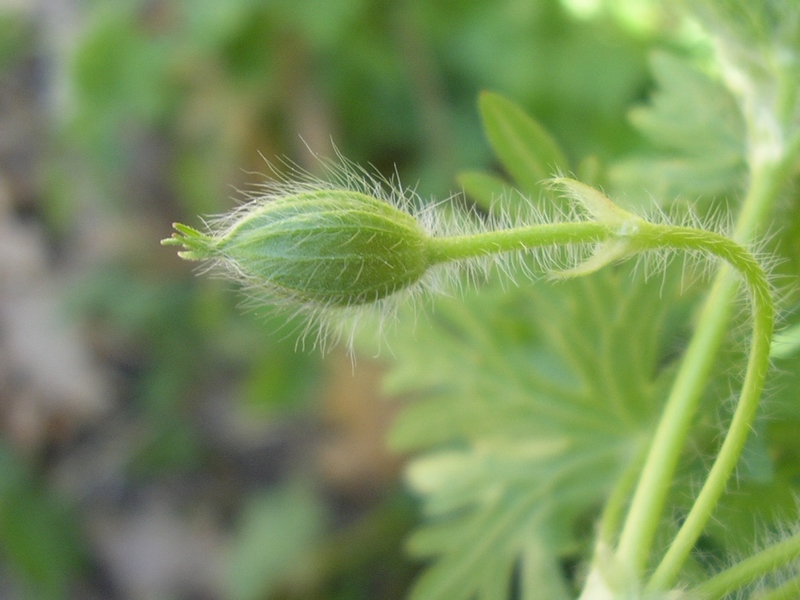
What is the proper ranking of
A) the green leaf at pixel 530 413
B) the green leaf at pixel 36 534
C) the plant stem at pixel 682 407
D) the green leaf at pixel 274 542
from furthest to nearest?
1. the green leaf at pixel 36 534
2. the green leaf at pixel 274 542
3. the green leaf at pixel 530 413
4. the plant stem at pixel 682 407

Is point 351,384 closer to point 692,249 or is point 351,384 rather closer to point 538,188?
point 538,188

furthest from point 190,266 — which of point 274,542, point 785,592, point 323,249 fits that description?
point 785,592

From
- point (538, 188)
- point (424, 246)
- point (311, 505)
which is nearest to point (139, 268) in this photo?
point (311, 505)

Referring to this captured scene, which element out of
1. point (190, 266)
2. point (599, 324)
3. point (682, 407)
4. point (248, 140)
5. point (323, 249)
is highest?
point (248, 140)

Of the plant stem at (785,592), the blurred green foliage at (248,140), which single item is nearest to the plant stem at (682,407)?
the plant stem at (785,592)

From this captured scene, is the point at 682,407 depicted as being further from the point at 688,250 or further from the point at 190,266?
the point at 190,266

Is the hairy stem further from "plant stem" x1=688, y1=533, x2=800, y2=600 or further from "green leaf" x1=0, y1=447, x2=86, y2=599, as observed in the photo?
"green leaf" x1=0, y1=447, x2=86, y2=599

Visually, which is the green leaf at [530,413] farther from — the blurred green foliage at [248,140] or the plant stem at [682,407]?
the blurred green foliage at [248,140]
